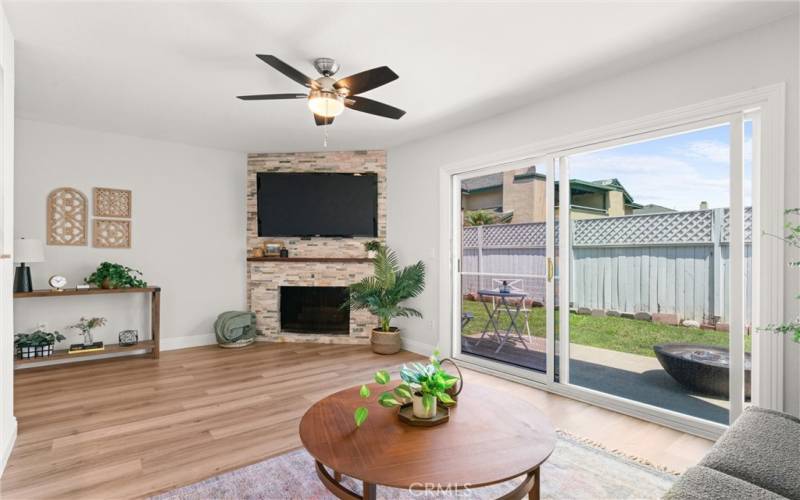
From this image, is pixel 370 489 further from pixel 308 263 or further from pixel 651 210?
pixel 308 263

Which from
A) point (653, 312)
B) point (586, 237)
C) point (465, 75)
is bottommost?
point (653, 312)

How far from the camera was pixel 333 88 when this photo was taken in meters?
2.71

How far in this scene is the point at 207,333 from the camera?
5.27 meters

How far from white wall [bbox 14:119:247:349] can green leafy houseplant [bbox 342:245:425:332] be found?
1.79m

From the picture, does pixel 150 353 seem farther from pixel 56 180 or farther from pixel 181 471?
pixel 181 471

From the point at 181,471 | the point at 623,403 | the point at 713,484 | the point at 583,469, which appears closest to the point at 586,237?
the point at 623,403

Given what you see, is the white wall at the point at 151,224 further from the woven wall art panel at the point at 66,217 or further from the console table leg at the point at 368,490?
the console table leg at the point at 368,490

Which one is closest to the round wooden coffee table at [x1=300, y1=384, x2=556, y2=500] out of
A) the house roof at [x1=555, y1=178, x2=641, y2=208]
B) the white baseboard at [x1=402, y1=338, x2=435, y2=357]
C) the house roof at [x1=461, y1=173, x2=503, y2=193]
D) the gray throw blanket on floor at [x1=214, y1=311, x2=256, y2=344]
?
the house roof at [x1=555, y1=178, x2=641, y2=208]

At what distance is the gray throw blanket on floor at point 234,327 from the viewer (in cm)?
502

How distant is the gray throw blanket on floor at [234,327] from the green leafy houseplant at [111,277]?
38.3 inches

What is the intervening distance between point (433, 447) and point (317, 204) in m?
4.22

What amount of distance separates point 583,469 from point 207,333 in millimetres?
4612

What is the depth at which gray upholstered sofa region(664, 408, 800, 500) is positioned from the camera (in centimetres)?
130

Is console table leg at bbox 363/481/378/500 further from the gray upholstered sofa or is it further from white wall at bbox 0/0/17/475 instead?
white wall at bbox 0/0/17/475
